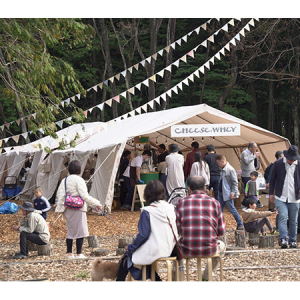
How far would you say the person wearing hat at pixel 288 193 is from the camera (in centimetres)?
743

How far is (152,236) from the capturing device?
449 centimetres

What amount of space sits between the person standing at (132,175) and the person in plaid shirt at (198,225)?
8418 millimetres

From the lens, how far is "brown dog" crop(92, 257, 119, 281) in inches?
194

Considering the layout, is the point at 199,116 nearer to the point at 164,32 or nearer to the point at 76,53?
the point at 76,53

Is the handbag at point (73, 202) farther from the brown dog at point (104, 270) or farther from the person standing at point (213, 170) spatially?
the person standing at point (213, 170)

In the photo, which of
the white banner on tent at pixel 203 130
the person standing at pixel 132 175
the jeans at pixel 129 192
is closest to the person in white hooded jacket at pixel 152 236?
the white banner on tent at pixel 203 130

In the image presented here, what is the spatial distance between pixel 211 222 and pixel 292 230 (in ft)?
10.7

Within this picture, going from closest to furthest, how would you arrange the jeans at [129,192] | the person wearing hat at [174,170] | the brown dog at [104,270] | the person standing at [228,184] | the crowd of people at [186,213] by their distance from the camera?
the crowd of people at [186,213]
the brown dog at [104,270]
the person standing at [228,184]
the person wearing hat at [174,170]
the jeans at [129,192]

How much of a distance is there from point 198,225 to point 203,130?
7.43 m

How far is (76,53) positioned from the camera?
2628cm

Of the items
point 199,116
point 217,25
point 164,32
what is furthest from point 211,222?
point 164,32

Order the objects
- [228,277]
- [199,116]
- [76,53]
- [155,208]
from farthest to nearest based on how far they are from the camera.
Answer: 1. [76,53]
2. [199,116]
3. [228,277]
4. [155,208]

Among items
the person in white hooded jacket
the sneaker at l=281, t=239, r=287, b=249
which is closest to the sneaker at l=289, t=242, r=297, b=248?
the sneaker at l=281, t=239, r=287, b=249

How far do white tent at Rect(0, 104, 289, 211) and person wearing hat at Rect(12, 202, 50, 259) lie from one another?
12.4 ft
